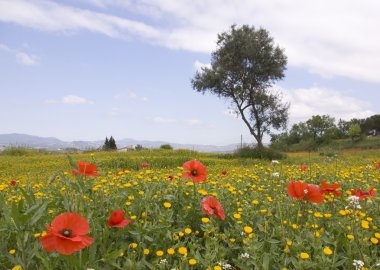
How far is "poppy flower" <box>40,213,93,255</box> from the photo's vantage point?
1.67 m

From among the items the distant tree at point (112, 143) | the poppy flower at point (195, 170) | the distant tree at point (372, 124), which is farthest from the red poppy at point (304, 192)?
the distant tree at point (372, 124)

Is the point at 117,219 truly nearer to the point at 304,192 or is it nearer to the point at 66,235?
the point at 66,235

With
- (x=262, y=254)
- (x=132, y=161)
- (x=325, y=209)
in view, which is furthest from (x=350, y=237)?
(x=132, y=161)

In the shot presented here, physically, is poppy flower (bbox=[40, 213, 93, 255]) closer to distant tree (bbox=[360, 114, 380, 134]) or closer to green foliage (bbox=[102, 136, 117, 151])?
green foliage (bbox=[102, 136, 117, 151])

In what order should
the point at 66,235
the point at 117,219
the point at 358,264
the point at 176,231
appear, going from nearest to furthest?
the point at 66,235 < the point at 117,219 < the point at 358,264 < the point at 176,231

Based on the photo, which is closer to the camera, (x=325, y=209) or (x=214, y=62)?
(x=325, y=209)

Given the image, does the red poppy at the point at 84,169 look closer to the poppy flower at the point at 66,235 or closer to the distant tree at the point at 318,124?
the poppy flower at the point at 66,235

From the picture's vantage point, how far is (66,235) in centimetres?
175

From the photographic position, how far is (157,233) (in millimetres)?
2998

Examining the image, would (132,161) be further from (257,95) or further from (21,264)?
(257,95)

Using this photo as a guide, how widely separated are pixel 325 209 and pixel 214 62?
24.1m

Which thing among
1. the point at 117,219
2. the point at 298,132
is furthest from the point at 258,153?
the point at 298,132

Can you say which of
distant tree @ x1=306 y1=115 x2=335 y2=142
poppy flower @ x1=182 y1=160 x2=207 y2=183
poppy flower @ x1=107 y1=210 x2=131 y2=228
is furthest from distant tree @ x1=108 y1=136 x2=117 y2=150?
distant tree @ x1=306 y1=115 x2=335 y2=142

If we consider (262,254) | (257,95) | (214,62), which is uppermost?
(214,62)
